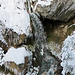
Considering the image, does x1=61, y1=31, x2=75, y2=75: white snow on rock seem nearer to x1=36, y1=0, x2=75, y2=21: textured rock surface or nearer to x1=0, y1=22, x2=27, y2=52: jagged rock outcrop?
x1=36, y1=0, x2=75, y2=21: textured rock surface

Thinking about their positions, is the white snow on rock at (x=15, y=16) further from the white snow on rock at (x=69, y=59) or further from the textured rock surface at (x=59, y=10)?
the white snow on rock at (x=69, y=59)

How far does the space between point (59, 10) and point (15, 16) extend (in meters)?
1.85

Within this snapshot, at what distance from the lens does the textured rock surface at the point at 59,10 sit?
15.9ft

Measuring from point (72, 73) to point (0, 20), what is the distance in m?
3.11

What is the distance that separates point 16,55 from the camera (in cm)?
406

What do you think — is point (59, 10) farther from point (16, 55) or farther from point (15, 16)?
point (16, 55)

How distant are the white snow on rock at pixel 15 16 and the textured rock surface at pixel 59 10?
2.50 ft

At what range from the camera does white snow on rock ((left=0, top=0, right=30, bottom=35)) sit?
4523 millimetres

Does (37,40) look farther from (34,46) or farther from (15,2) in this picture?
(15,2)

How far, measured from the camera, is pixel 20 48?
427cm

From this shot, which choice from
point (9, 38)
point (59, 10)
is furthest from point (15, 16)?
point (59, 10)

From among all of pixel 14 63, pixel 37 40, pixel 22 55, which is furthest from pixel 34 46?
pixel 14 63

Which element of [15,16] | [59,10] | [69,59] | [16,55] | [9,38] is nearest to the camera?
[69,59]

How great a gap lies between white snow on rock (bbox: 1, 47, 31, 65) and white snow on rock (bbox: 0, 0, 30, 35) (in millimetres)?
708
